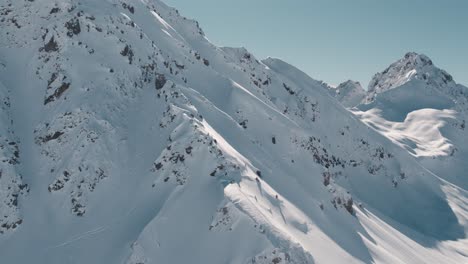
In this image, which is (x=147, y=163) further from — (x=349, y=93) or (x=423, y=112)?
(x=349, y=93)

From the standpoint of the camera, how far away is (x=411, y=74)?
134m

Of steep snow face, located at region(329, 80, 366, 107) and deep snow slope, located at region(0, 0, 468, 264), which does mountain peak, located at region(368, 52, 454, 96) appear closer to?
steep snow face, located at region(329, 80, 366, 107)

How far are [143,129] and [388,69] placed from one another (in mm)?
125590

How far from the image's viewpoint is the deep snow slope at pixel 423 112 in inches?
3725

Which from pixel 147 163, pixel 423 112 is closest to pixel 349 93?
pixel 423 112

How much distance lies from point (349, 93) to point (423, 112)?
34582 mm

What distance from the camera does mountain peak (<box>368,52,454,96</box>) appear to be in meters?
132

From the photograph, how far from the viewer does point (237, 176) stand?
35.6m

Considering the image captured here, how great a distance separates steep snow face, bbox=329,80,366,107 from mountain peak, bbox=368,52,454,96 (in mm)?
3998

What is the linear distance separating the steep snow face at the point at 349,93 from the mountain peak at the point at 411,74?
400cm

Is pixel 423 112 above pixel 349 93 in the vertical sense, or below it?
above

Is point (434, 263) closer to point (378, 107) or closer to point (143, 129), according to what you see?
point (143, 129)

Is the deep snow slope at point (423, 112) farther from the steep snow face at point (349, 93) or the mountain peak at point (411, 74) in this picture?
the steep snow face at point (349, 93)

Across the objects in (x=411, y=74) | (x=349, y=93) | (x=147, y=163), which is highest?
(x=411, y=74)
